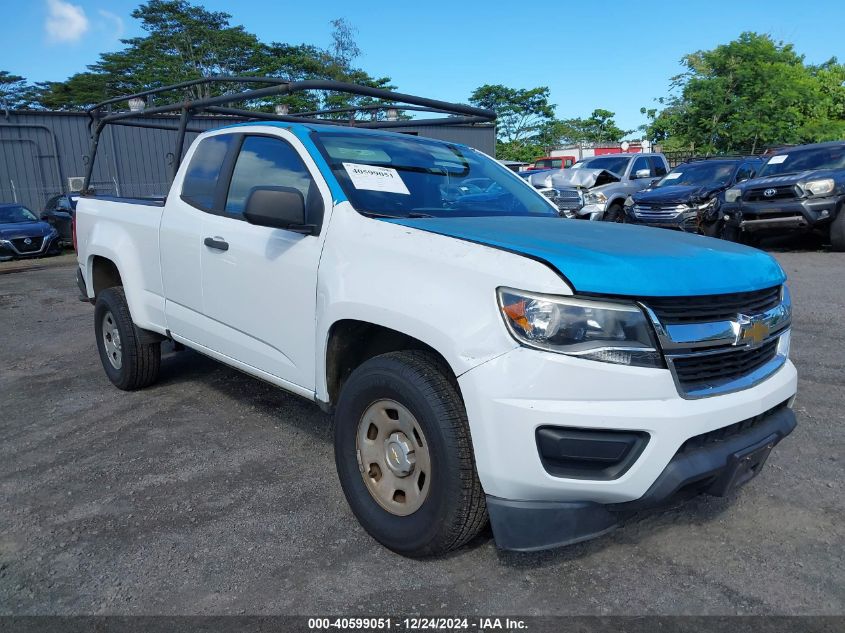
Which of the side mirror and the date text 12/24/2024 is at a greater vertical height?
the side mirror

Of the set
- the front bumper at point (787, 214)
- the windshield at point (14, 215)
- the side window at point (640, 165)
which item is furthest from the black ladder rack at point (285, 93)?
the windshield at point (14, 215)

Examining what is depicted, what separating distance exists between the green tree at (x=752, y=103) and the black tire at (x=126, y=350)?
33.0m

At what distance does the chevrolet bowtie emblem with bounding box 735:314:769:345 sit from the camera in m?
2.37

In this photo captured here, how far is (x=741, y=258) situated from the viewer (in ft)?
8.48

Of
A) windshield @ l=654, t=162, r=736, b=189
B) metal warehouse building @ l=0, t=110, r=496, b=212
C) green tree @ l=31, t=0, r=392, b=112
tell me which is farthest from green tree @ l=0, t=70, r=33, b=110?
windshield @ l=654, t=162, r=736, b=189

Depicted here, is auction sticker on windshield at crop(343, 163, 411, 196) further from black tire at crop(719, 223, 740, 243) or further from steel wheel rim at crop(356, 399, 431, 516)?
black tire at crop(719, 223, 740, 243)

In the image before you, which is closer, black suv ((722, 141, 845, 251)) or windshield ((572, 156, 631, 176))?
black suv ((722, 141, 845, 251))

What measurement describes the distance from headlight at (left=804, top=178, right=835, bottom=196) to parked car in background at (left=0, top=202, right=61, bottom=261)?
51.0 ft

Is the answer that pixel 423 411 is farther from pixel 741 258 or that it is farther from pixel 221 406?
pixel 221 406

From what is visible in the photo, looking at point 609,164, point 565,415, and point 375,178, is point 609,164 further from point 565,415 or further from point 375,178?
point 565,415

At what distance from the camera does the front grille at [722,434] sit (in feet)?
7.27

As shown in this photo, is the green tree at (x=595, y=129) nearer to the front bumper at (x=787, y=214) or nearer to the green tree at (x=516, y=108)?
the green tree at (x=516, y=108)

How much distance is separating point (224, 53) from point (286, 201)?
→ 5056 cm

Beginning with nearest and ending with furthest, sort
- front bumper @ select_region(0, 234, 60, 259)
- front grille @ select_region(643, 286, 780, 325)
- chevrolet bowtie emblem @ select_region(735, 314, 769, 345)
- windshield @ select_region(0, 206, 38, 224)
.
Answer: front grille @ select_region(643, 286, 780, 325)
chevrolet bowtie emblem @ select_region(735, 314, 769, 345)
front bumper @ select_region(0, 234, 60, 259)
windshield @ select_region(0, 206, 38, 224)
